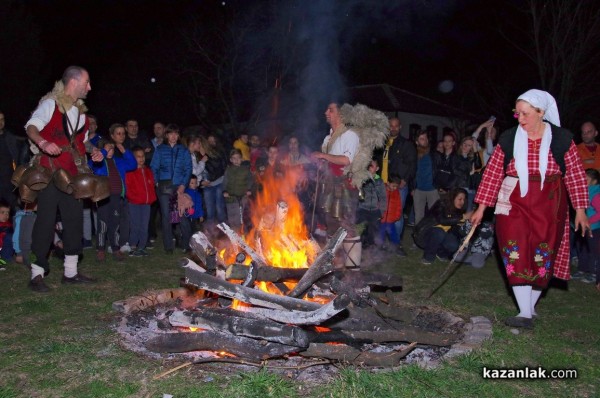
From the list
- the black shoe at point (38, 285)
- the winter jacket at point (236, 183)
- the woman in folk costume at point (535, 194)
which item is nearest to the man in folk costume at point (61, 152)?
the black shoe at point (38, 285)

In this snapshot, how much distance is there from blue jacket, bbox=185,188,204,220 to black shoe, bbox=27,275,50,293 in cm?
356

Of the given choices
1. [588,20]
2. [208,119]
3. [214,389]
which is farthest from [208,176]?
[208,119]

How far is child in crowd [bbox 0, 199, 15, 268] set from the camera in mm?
7746

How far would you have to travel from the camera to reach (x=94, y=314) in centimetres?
505

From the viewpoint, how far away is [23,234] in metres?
7.60

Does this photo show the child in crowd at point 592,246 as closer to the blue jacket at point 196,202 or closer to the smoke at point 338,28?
the smoke at point 338,28

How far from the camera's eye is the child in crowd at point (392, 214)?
9766mm

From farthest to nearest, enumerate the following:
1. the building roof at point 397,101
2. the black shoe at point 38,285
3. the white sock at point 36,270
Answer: the building roof at point 397,101, the white sock at point 36,270, the black shoe at point 38,285

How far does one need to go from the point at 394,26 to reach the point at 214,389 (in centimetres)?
787

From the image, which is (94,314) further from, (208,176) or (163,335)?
(208,176)

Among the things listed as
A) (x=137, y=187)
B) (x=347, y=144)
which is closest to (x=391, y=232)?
(x=347, y=144)

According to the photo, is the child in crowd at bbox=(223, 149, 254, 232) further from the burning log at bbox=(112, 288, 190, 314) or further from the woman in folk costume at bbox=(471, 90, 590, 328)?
the woman in folk costume at bbox=(471, 90, 590, 328)

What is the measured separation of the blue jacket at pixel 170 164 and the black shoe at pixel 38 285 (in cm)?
315

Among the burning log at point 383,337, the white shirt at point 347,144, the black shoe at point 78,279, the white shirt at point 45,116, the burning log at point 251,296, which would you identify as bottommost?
the burning log at point 383,337
